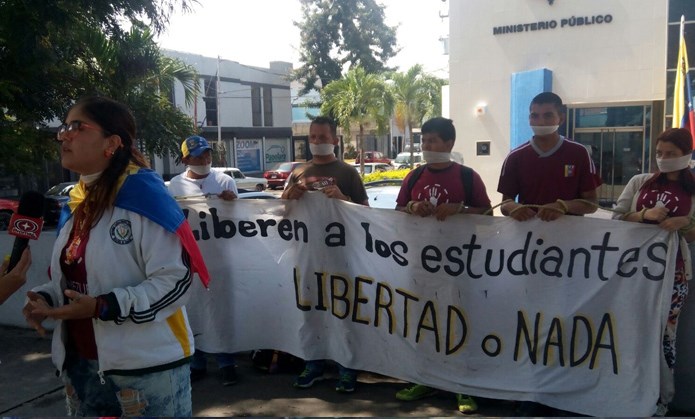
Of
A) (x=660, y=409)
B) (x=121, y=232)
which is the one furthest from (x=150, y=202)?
(x=660, y=409)

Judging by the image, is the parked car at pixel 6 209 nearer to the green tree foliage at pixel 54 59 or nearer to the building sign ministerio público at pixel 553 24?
the green tree foliage at pixel 54 59

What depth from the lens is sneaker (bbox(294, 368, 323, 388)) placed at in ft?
15.0

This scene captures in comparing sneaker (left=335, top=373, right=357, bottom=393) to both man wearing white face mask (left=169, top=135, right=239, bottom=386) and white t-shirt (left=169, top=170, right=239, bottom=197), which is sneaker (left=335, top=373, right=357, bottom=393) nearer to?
man wearing white face mask (left=169, top=135, right=239, bottom=386)

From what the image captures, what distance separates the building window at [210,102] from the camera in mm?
37562

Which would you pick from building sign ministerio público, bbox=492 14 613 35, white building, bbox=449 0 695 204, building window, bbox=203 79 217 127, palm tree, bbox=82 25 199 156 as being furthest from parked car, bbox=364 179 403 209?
building window, bbox=203 79 217 127

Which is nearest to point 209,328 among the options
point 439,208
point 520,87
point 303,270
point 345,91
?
point 303,270

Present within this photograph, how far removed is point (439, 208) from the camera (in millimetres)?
3984

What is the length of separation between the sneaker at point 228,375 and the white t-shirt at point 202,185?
4.51 feet

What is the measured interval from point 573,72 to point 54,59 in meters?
14.5

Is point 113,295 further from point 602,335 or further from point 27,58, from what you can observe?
point 27,58

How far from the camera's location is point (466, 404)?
4.07 metres

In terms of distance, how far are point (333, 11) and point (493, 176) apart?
114 ft

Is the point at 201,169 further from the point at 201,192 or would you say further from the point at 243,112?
the point at 243,112

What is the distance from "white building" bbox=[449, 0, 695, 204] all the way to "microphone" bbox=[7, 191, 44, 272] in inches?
625
